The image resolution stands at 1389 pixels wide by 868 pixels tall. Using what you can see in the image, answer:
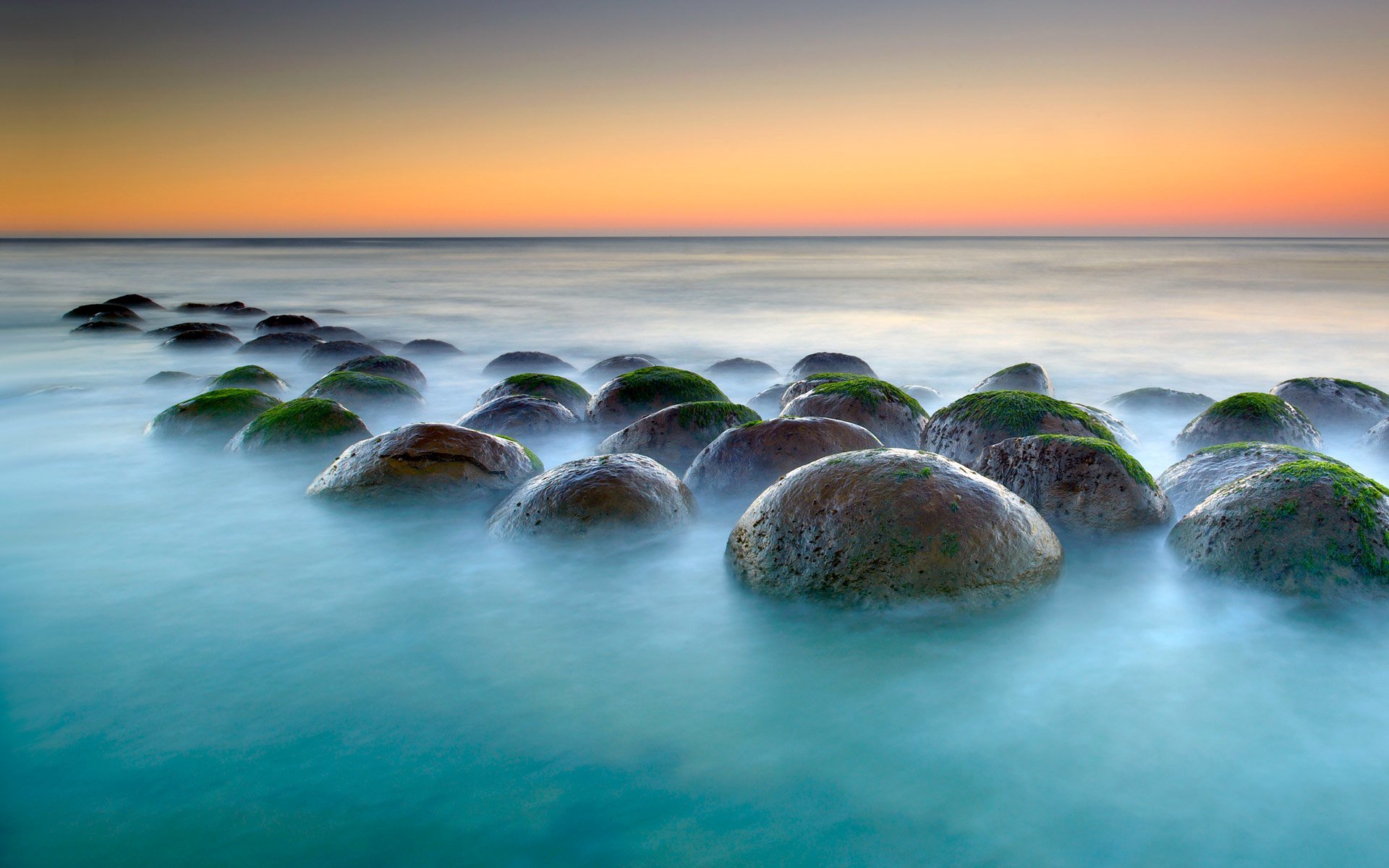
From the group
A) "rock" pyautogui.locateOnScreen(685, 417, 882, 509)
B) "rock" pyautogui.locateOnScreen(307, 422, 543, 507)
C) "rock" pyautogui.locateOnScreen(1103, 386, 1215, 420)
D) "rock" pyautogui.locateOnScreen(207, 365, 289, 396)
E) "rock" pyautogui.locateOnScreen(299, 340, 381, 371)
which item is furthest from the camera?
"rock" pyautogui.locateOnScreen(299, 340, 381, 371)

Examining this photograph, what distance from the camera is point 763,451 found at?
5.20 meters

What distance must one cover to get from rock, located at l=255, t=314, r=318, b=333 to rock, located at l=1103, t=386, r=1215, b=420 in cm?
1243

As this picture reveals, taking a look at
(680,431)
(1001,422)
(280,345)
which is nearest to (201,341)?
(280,345)

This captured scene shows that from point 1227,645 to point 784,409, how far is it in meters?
3.85

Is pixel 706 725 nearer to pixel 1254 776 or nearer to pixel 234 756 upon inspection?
pixel 234 756

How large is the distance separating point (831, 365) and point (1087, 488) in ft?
18.4

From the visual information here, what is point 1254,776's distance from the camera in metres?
2.97

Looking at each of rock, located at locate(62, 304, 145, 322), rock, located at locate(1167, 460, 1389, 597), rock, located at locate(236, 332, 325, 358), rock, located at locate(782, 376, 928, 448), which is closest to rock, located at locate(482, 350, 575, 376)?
rock, located at locate(236, 332, 325, 358)

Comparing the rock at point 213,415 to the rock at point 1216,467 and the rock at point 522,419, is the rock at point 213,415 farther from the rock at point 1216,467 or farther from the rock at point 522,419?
the rock at point 1216,467

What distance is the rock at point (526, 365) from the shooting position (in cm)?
1162

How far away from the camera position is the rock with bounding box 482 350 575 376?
38.1ft

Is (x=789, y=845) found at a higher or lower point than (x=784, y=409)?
lower

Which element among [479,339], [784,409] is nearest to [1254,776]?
[784,409]

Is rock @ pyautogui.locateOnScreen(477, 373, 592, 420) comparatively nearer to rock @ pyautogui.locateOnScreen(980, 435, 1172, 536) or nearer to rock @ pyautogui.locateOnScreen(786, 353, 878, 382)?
rock @ pyautogui.locateOnScreen(786, 353, 878, 382)
